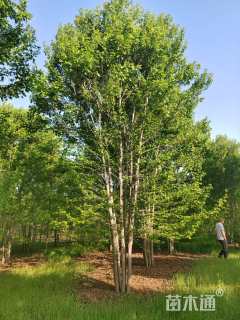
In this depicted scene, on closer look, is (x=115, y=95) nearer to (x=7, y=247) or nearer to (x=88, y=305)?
(x=88, y=305)

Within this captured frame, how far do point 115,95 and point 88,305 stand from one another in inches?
210

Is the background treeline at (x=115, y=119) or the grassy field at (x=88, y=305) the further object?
the background treeline at (x=115, y=119)

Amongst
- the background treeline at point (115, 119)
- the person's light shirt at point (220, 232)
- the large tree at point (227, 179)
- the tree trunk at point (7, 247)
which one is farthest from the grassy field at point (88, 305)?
the large tree at point (227, 179)

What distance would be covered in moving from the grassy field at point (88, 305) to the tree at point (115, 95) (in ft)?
5.59

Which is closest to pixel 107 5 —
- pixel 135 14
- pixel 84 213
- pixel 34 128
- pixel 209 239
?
pixel 135 14

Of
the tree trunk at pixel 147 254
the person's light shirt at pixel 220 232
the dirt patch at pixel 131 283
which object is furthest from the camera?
the person's light shirt at pixel 220 232

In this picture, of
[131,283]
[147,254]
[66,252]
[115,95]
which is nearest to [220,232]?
[147,254]

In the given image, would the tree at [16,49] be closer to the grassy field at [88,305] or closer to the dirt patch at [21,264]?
the grassy field at [88,305]

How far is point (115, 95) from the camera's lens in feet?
30.6

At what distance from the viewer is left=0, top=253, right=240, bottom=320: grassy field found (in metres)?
6.42

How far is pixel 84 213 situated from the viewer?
897 centimetres

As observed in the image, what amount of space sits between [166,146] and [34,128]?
14.4ft

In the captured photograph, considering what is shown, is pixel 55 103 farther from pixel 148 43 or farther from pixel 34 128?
pixel 148 43

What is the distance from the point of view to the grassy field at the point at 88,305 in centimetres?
642
